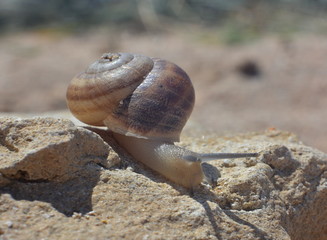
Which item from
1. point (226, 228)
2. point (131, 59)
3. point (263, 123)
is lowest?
point (226, 228)

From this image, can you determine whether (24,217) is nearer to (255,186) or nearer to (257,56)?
(255,186)

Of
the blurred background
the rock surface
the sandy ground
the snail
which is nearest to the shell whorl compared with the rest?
the snail

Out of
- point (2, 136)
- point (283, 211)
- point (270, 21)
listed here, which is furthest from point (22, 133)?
point (270, 21)

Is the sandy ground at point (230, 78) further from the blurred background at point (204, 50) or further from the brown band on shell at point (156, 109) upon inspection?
the brown band on shell at point (156, 109)

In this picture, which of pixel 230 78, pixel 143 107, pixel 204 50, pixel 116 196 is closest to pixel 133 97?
pixel 143 107

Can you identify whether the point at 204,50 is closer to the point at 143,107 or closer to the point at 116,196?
the point at 143,107

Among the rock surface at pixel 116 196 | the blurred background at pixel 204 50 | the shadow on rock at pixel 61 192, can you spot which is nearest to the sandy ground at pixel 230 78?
the blurred background at pixel 204 50
